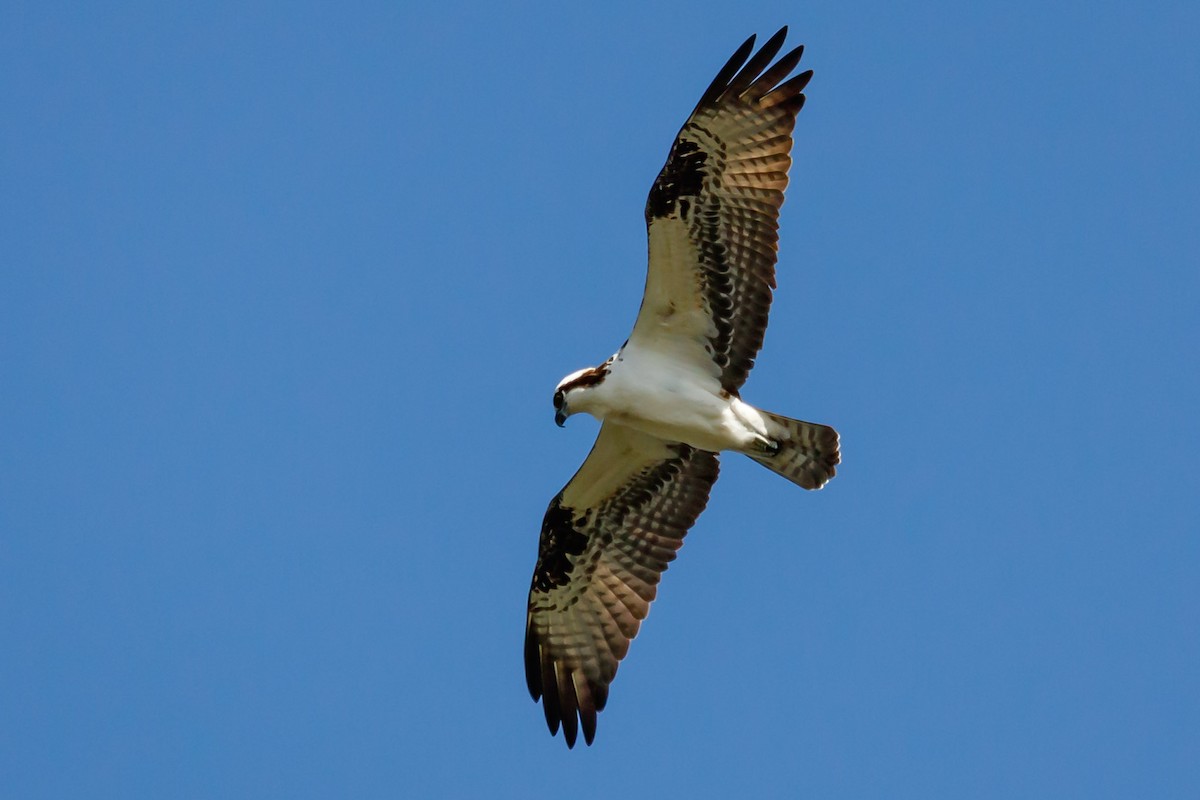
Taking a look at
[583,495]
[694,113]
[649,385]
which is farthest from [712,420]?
[694,113]

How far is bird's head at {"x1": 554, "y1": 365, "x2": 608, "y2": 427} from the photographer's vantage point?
10.7m

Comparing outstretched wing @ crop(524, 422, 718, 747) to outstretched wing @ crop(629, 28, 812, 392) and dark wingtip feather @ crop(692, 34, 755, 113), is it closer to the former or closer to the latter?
outstretched wing @ crop(629, 28, 812, 392)

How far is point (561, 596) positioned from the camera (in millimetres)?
11594

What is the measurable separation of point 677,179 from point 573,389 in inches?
62.5

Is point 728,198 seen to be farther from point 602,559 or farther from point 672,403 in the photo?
point 602,559

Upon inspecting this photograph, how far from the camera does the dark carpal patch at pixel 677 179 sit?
33.8 feet

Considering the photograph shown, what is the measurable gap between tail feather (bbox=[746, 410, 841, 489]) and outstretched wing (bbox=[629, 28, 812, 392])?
2.51 ft

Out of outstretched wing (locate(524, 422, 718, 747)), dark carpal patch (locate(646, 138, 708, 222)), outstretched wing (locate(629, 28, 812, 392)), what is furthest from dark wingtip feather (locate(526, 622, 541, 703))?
dark carpal patch (locate(646, 138, 708, 222))

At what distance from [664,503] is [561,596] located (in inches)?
40.6

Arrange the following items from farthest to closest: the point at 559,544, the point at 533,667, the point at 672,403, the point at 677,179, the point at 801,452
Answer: the point at 559,544, the point at 533,667, the point at 801,452, the point at 672,403, the point at 677,179

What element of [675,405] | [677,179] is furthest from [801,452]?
[677,179]

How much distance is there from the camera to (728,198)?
1034 centimetres

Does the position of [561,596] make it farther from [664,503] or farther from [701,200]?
[701,200]

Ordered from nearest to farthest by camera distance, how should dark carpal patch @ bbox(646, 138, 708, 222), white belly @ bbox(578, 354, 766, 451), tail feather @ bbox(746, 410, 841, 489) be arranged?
dark carpal patch @ bbox(646, 138, 708, 222)
white belly @ bbox(578, 354, 766, 451)
tail feather @ bbox(746, 410, 841, 489)
